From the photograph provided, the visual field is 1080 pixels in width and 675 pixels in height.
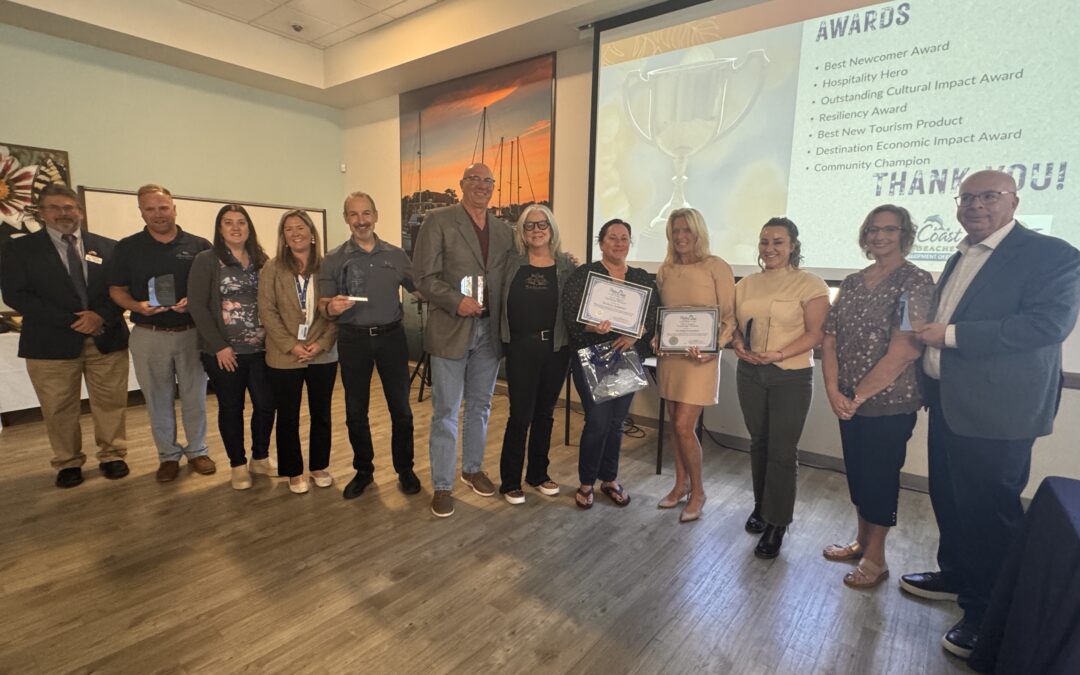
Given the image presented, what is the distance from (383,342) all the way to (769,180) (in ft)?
8.96

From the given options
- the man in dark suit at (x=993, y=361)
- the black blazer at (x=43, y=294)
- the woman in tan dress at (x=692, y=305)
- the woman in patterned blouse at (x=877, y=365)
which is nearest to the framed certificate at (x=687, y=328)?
the woman in tan dress at (x=692, y=305)

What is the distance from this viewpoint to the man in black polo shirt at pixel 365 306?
2568mm

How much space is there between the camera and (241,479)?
2.95m

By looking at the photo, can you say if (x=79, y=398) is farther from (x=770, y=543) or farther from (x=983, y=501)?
(x=983, y=501)

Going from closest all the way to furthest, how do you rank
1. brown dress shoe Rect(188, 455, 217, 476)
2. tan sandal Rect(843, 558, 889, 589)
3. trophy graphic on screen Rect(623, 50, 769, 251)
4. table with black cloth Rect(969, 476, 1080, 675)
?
table with black cloth Rect(969, 476, 1080, 675) → tan sandal Rect(843, 558, 889, 589) → brown dress shoe Rect(188, 455, 217, 476) → trophy graphic on screen Rect(623, 50, 769, 251)

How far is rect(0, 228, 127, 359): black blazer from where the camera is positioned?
281 centimetres

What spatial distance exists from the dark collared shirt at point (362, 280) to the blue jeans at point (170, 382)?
1100 mm

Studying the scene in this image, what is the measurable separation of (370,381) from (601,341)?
1.30 meters

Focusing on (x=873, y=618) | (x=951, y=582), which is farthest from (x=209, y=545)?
(x=951, y=582)

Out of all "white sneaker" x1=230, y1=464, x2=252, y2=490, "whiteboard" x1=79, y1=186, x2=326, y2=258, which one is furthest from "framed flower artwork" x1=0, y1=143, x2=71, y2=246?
"white sneaker" x1=230, y1=464, x2=252, y2=490

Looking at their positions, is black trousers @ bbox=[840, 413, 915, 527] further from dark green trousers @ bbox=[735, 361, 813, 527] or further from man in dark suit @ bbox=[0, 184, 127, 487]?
man in dark suit @ bbox=[0, 184, 127, 487]

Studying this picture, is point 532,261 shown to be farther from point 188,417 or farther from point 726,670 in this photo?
point 188,417

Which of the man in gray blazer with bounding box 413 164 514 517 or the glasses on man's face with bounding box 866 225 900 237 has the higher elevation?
the glasses on man's face with bounding box 866 225 900 237

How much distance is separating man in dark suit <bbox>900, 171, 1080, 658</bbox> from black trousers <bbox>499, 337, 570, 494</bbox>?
1.59 metres
